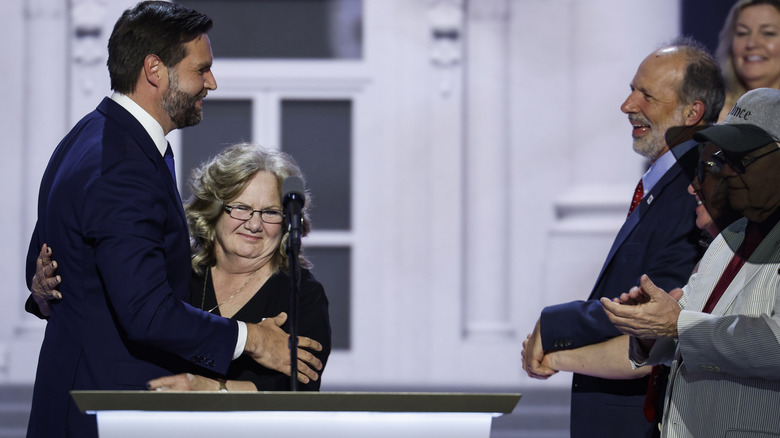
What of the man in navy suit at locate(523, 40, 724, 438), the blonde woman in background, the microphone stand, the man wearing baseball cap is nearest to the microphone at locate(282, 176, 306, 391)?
the microphone stand

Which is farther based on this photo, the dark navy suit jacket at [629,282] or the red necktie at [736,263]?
the dark navy suit jacket at [629,282]

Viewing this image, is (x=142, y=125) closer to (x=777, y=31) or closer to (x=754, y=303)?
(x=754, y=303)

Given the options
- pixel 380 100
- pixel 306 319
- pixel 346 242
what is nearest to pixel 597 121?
pixel 380 100

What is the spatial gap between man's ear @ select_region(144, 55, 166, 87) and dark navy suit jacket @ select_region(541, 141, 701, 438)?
1.18 m

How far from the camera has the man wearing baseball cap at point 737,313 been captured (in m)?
1.97

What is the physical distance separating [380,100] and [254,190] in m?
2.37

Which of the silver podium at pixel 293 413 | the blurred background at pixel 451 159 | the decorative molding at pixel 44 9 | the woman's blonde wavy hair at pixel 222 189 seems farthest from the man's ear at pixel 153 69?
the decorative molding at pixel 44 9

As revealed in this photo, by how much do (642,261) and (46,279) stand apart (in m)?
1.53

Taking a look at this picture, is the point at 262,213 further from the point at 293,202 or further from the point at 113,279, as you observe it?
the point at 113,279

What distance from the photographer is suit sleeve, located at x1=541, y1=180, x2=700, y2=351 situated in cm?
252

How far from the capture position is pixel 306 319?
263 cm

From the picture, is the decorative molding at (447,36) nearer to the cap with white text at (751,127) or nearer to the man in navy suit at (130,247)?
the man in navy suit at (130,247)

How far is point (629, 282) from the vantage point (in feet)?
8.45

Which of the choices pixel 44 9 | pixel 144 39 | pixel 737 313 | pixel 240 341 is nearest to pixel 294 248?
pixel 240 341
